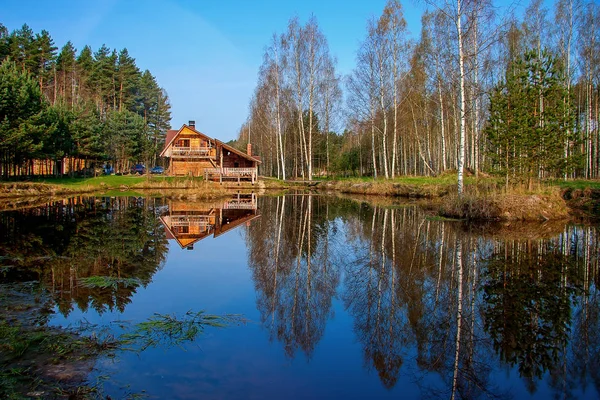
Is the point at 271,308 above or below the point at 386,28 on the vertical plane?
below

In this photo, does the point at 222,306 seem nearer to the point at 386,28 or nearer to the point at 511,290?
the point at 511,290

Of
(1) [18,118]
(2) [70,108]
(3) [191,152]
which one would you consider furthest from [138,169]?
(1) [18,118]

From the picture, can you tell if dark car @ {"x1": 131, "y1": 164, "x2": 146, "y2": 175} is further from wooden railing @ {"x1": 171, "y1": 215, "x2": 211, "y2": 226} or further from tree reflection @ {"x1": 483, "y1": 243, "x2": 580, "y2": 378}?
tree reflection @ {"x1": 483, "y1": 243, "x2": 580, "y2": 378}

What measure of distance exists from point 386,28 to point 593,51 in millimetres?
15530

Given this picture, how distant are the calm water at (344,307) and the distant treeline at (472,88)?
7.47m

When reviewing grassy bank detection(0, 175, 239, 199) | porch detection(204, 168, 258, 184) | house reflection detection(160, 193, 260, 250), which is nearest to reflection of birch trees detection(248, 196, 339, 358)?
house reflection detection(160, 193, 260, 250)

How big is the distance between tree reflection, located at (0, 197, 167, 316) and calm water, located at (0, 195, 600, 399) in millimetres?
54

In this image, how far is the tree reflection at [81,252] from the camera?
6856 mm

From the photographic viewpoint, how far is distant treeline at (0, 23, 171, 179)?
32.3 meters

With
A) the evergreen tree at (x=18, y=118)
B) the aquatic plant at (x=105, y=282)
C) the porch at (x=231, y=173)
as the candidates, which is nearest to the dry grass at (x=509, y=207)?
the aquatic plant at (x=105, y=282)

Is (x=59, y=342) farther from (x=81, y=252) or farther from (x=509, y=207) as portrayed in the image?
(x=509, y=207)

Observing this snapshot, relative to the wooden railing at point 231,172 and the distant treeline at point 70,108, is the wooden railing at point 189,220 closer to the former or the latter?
the distant treeline at point 70,108

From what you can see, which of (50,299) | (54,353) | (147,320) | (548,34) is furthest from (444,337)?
(548,34)

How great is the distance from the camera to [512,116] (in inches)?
731
